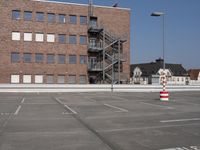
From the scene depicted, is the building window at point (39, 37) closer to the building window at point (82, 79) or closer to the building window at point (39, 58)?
the building window at point (39, 58)

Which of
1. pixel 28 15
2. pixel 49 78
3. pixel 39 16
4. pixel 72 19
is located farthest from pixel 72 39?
pixel 28 15

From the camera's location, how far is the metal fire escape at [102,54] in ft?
176

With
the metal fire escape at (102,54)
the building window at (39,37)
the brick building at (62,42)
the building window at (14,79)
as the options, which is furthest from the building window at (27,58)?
the metal fire escape at (102,54)

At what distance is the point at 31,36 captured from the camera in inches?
1981

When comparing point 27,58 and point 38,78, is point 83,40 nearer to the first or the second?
point 27,58

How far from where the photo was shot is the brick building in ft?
162

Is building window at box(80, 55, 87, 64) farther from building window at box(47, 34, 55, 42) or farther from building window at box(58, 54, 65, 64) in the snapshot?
building window at box(47, 34, 55, 42)

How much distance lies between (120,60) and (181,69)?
197ft

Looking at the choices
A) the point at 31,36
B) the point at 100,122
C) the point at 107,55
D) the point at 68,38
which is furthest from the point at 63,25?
the point at 100,122

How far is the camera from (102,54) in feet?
180

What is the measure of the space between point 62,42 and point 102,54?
7.64m

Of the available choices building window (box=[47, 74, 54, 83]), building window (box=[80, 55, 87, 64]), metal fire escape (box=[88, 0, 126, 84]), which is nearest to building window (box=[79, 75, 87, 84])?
metal fire escape (box=[88, 0, 126, 84])

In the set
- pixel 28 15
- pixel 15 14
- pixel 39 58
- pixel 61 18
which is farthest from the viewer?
pixel 61 18

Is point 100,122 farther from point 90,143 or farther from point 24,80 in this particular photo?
point 24,80
